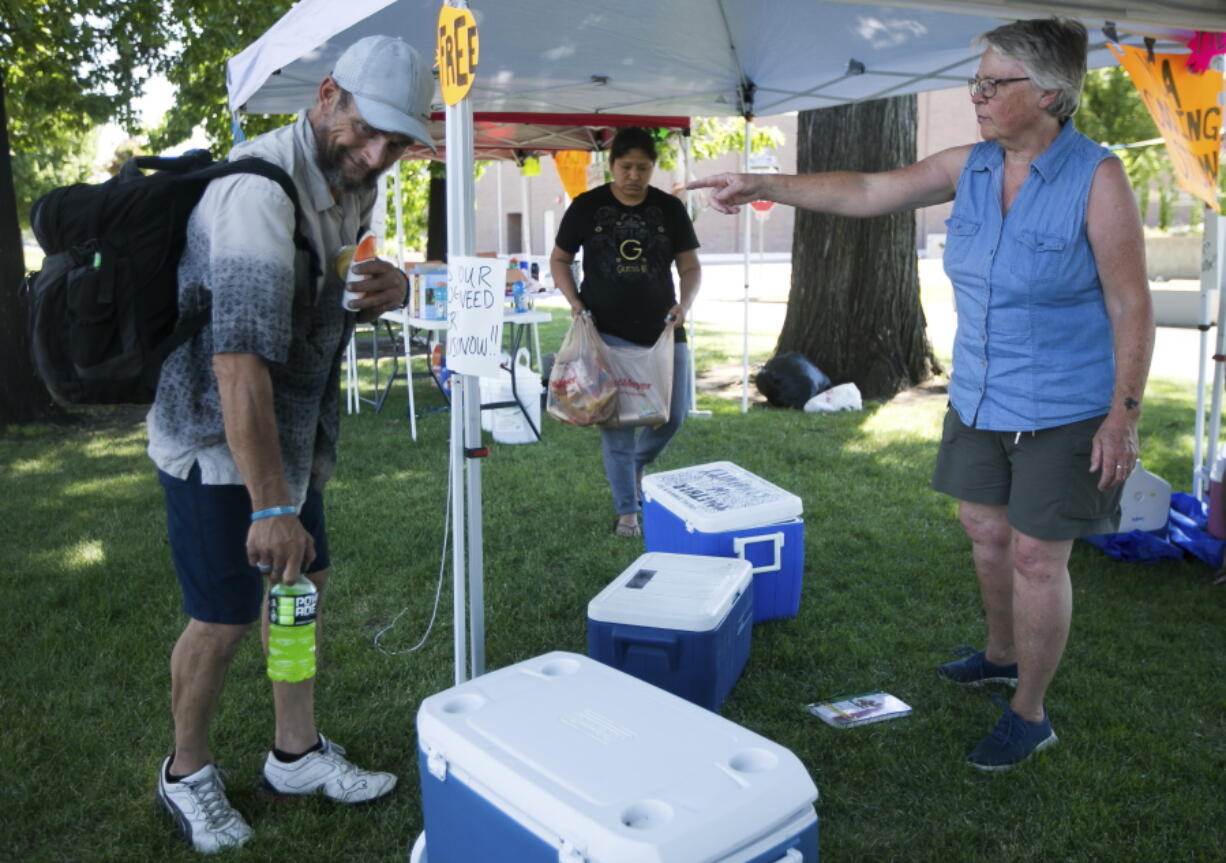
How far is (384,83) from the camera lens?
2.04 m

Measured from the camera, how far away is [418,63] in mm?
2131

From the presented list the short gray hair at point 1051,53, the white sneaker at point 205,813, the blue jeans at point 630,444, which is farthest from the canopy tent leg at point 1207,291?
the white sneaker at point 205,813

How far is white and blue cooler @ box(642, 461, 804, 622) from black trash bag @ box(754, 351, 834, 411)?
4152mm

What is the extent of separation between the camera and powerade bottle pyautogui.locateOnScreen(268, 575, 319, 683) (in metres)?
2.07

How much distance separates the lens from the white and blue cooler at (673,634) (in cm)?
284

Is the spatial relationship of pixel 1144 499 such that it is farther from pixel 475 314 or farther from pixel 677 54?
pixel 475 314

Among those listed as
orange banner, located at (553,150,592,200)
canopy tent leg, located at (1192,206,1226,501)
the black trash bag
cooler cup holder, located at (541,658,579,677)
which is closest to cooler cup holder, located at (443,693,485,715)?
cooler cup holder, located at (541,658,579,677)

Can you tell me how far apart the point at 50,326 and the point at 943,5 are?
7.79 ft

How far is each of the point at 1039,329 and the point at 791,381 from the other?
5.53 meters

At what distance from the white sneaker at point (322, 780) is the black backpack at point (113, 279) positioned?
1047mm

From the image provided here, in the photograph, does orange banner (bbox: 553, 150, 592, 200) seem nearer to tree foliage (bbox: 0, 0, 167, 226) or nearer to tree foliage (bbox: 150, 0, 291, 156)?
tree foliage (bbox: 150, 0, 291, 156)

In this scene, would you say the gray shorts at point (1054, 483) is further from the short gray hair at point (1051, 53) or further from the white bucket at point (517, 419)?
the white bucket at point (517, 419)

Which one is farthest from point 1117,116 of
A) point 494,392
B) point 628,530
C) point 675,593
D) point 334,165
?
point 334,165

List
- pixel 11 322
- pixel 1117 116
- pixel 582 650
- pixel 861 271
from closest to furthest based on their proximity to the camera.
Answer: pixel 582 650 < pixel 11 322 < pixel 861 271 < pixel 1117 116
